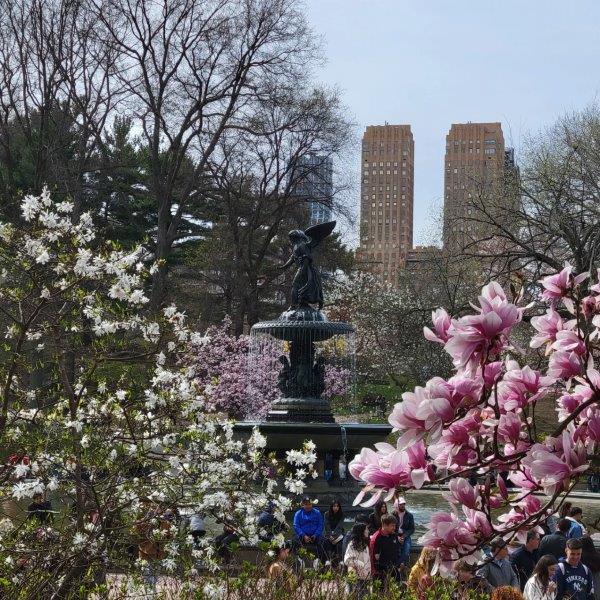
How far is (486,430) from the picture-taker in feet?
9.41

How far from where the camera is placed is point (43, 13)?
2922cm

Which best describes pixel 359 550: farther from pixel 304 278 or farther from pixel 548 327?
pixel 304 278

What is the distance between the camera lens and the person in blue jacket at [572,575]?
8820 mm

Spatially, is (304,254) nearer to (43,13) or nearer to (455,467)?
(43,13)

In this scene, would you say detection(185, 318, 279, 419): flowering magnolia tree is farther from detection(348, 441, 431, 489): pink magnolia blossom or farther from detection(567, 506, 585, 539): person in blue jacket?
detection(348, 441, 431, 489): pink magnolia blossom

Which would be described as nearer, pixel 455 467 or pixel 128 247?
pixel 455 467

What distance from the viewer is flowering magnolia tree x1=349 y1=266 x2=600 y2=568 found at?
2543mm

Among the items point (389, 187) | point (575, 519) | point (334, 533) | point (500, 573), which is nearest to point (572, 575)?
point (500, 573)

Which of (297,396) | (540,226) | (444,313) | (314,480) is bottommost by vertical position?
(314,480)

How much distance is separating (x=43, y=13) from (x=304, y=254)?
42.6 ft

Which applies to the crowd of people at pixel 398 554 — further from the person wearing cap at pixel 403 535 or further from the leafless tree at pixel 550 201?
the leafless tree at pixel 550 201

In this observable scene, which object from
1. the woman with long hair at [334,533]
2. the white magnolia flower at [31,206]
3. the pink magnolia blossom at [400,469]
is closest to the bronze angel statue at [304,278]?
the woman with long hair at [334,533]

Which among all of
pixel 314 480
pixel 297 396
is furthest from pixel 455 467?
pixel 297 396

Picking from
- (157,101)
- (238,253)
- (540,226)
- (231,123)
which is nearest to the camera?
(540,226)
